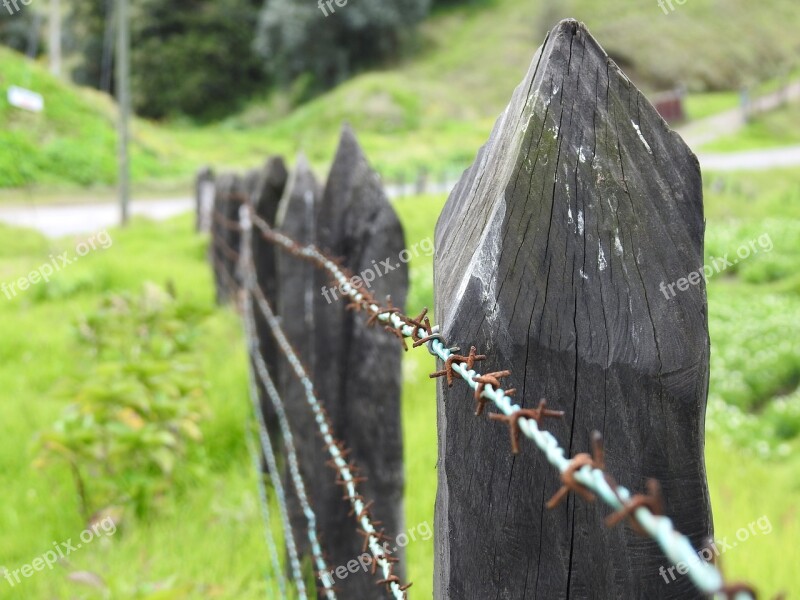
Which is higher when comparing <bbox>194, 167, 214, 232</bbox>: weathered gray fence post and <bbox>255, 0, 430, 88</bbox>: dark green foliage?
<bbox>255, 0, 430, 88</bbox>: dark green foliage

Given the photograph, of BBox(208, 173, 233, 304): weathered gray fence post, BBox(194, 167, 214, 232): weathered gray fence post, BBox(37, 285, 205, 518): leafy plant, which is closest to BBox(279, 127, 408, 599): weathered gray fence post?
BBox(37, 285, 205, 518): leafy plant

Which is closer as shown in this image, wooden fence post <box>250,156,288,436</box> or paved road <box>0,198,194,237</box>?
wooden fence post <box>250,156,288,436</box>

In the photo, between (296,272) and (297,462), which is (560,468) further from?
(296,272)

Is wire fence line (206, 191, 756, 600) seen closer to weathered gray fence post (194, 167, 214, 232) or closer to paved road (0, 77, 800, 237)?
weathered gray fence post (194, 167, 214, 232)

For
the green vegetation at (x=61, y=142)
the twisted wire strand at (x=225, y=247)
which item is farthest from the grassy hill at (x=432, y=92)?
the twisted wire strand at (x=225, y=247)

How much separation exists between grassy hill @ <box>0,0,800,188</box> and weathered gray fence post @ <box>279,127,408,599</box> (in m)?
15.0

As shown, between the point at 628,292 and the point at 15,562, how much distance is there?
8.59ft

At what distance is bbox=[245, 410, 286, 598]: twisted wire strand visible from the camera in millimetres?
2098

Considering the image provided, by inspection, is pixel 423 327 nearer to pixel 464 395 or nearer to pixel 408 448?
pixel 464 395

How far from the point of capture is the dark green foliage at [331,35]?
30594 mm

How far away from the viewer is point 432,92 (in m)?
28.4

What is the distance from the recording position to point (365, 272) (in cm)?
189

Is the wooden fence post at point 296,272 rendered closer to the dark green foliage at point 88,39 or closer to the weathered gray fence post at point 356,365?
the weathered gray fence post at point 356,365

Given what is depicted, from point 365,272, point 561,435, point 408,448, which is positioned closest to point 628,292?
point 561,435
